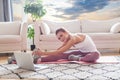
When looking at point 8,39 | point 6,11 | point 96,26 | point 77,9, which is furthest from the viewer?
point 77,9

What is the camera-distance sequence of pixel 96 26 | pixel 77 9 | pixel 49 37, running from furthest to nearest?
pixel 77 9, pixel 96 26, pixel 49 37

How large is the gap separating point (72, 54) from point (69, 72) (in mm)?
767

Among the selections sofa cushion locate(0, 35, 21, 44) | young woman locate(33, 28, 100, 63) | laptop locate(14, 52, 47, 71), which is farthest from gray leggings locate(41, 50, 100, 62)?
sofa cushion locate(0, 35, 21, 44)

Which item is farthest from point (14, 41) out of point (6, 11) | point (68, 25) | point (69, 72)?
point (69, 72)

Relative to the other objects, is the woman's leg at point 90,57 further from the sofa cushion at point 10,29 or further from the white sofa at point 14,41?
the sofa cushion at point 10,29

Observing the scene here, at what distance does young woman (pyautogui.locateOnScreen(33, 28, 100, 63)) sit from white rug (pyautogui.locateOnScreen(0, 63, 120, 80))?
22cm

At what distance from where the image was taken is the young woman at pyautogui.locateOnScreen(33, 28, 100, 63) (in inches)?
118

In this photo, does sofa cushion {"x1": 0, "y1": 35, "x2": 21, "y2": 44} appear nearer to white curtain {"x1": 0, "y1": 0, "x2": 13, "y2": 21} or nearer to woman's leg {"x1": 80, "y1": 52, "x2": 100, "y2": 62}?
white curtain {"x1": 0, "y1": 0, "x2": 13, "y2": 21}

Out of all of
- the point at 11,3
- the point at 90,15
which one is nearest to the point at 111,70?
the point at 90,15

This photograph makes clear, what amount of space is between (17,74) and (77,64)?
82 centimetres

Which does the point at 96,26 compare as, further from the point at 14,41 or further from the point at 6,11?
the point at 6,11

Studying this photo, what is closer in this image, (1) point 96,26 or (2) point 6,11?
(1) point 96,26

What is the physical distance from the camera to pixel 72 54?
3230mm

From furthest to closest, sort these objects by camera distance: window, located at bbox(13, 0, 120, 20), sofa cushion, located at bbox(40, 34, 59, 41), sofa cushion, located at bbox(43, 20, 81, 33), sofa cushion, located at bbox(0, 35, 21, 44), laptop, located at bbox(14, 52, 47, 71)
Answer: window, located at bbox(13, 0, 120, 20)
sofa cushion, located at bbox(43, 20, 81, 33)
sofa cushion, located at bbox(40, 34, 59, 41)
sofa cushion, located at bbox(0, 35, 21, 44)
laptop, located at bbox(14, 52, 47, 71)
